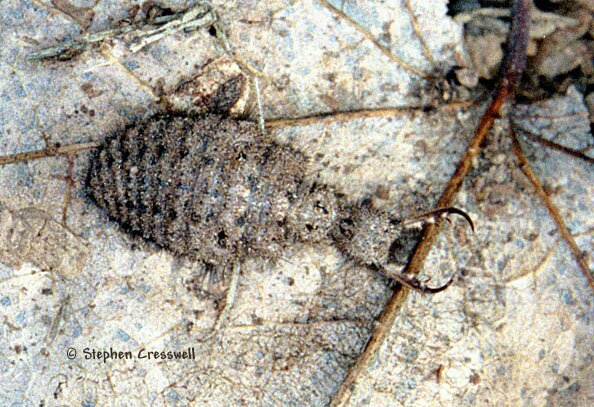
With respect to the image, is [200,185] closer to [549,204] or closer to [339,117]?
[339,117]

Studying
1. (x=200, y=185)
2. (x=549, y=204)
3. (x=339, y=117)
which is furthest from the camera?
(x=549, y=204)

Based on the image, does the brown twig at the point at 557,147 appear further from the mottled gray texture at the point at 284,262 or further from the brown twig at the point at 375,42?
the brown twig at the point at 375,42

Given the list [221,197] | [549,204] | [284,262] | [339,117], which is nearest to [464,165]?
[549,204]

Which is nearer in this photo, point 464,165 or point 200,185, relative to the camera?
point 200,185

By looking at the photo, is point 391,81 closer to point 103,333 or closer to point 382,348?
point 382,348

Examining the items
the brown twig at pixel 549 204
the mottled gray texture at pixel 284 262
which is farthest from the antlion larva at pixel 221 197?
the brown twig at pixel 549 204

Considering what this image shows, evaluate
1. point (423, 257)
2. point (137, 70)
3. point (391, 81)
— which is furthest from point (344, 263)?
point (137, 70)
